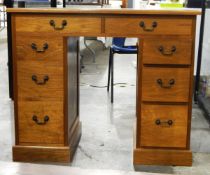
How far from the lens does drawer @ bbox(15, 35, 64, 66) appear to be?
7.27 feet

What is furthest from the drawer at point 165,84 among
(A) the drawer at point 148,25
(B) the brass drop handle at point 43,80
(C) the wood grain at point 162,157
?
(B) the brass drop handle at point 43,80

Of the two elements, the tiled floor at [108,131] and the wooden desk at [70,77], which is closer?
the wooden desk at [70,77]

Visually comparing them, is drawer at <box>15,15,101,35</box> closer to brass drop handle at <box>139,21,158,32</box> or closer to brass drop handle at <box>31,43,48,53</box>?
brass drop handle at <box>31,43,48,53</box>

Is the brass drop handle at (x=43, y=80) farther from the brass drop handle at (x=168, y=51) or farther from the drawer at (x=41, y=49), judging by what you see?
the brass drop handle at (x=168, y=51)

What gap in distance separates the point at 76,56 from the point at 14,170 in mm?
1656

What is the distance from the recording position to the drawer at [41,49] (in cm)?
221

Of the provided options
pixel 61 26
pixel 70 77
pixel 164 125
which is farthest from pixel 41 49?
pixel 164 125

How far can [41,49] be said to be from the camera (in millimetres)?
2225

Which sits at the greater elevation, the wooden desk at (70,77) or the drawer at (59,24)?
the drawer at (59,24)

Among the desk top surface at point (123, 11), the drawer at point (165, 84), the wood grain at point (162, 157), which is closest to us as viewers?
the desk top surface at point (123, 11)

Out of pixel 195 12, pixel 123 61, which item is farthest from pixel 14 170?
pixel 123 61

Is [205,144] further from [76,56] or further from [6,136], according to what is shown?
[6,136]

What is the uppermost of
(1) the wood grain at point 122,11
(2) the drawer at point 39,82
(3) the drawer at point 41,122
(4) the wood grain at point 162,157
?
(1) the wood grain at point 122,11

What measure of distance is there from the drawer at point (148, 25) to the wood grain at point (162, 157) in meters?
0.69
